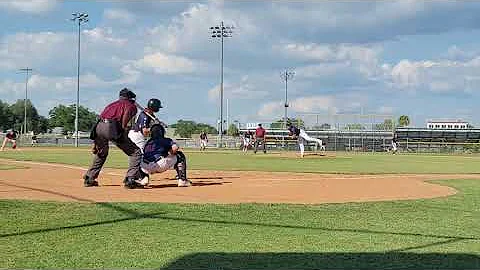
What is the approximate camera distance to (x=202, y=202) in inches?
372

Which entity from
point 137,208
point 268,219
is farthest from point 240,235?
point 137,208

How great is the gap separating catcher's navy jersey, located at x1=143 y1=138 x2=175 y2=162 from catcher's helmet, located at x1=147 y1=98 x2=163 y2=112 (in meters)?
→ 0.60

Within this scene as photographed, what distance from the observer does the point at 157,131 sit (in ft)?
39.1

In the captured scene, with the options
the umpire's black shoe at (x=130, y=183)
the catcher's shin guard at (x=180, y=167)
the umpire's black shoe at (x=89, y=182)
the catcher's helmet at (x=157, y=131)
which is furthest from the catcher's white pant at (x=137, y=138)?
the umpire's black shoe at (x=89, y=182)

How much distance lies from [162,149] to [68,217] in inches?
176

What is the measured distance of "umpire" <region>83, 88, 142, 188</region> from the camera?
1114cm

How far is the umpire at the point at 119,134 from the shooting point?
11.1m

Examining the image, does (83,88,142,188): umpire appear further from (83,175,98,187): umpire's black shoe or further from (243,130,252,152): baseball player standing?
(243,130,252,152): baseball player standing

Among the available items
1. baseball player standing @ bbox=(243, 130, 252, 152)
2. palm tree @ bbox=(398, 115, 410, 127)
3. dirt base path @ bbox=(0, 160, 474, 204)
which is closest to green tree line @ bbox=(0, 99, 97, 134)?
palm tree @ bbox=(398, 115, 410, 127)

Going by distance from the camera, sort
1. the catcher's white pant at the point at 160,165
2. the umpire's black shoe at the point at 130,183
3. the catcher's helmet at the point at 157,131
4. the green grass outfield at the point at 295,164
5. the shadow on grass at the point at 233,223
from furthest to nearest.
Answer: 1. the green grass outfield at the point at 295,164
2. the catcher's helmet at the point at 157,131
3. the catcher's white pant at the point at 160,165
4. the umpire's black shoe at the point at 130,183
5. the shadow on grass at the point at 233,223

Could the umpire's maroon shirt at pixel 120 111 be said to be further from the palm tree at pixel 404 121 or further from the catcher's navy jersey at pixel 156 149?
the palm tree at pixel 404 121

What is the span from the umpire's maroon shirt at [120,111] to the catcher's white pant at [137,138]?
301 mm

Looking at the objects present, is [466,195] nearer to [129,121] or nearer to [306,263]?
[129,121]

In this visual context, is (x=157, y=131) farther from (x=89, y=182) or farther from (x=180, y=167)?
(x=89, y=182)
